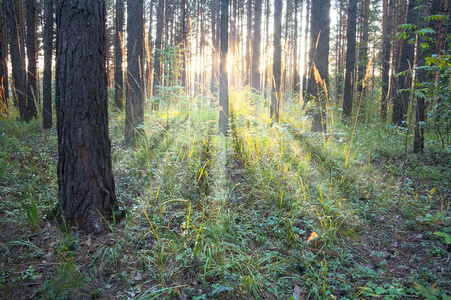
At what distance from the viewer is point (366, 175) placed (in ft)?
11.0

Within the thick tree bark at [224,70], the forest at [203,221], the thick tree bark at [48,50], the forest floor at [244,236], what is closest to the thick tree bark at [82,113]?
the forest at [203,221]

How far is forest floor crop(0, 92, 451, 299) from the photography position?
168cm

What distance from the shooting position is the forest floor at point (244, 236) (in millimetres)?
1682

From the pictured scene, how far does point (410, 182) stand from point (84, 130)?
4.15m

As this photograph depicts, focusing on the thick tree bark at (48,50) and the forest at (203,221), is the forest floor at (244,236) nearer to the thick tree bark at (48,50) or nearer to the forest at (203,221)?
the forest at (203,221)

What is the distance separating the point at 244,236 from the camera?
2.24 meters

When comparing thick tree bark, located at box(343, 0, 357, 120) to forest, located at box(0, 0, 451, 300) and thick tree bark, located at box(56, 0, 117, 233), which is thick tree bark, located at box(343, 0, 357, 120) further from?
thick tree bark, located at box(56, 0, 117, 233)

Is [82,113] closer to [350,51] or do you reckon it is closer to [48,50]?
[48,50]

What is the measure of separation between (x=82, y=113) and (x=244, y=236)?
6.21 feet

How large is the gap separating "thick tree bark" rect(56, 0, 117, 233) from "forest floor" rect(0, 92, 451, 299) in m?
0.24

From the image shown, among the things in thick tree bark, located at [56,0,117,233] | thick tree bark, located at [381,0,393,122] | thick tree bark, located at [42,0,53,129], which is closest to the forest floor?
thick tree bark, located at [56,0,117,233]

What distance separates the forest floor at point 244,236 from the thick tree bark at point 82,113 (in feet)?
0.79

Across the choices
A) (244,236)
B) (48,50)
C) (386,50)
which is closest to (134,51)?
(48,50)

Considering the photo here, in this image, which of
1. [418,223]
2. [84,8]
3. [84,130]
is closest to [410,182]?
[418,223]
